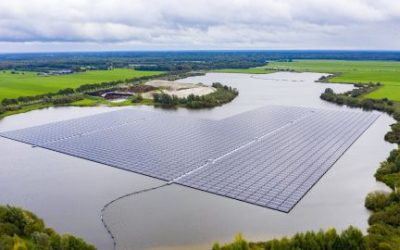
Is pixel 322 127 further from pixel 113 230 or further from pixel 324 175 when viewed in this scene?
pixel 113 230

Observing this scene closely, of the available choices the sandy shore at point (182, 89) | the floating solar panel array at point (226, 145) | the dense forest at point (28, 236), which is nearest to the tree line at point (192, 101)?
the sandy shore at point (182, 89)

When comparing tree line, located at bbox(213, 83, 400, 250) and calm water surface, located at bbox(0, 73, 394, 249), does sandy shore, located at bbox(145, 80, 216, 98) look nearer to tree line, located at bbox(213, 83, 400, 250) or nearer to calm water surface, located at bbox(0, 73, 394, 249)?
calm water surface, located at bbox(0, 73, 394, 249)

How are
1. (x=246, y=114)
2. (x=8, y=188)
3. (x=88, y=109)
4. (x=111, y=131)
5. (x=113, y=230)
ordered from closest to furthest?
(x=113, y=230) < (x=8, y=188) < (x=111, y=131) < (x=246, y=114) < (x=88, y=109)

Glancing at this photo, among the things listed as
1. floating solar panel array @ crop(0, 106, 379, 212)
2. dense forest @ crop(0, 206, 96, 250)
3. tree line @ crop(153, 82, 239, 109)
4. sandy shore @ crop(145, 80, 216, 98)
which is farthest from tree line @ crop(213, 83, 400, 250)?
sandy shore @ crop(145, 80, 216, 98)

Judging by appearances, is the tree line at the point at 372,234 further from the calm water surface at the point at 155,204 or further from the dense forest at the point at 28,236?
the dense forest at the point at 28,236

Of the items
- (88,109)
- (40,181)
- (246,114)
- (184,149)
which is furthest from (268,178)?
(88,109)

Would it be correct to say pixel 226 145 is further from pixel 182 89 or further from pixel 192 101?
pixel 182 89
